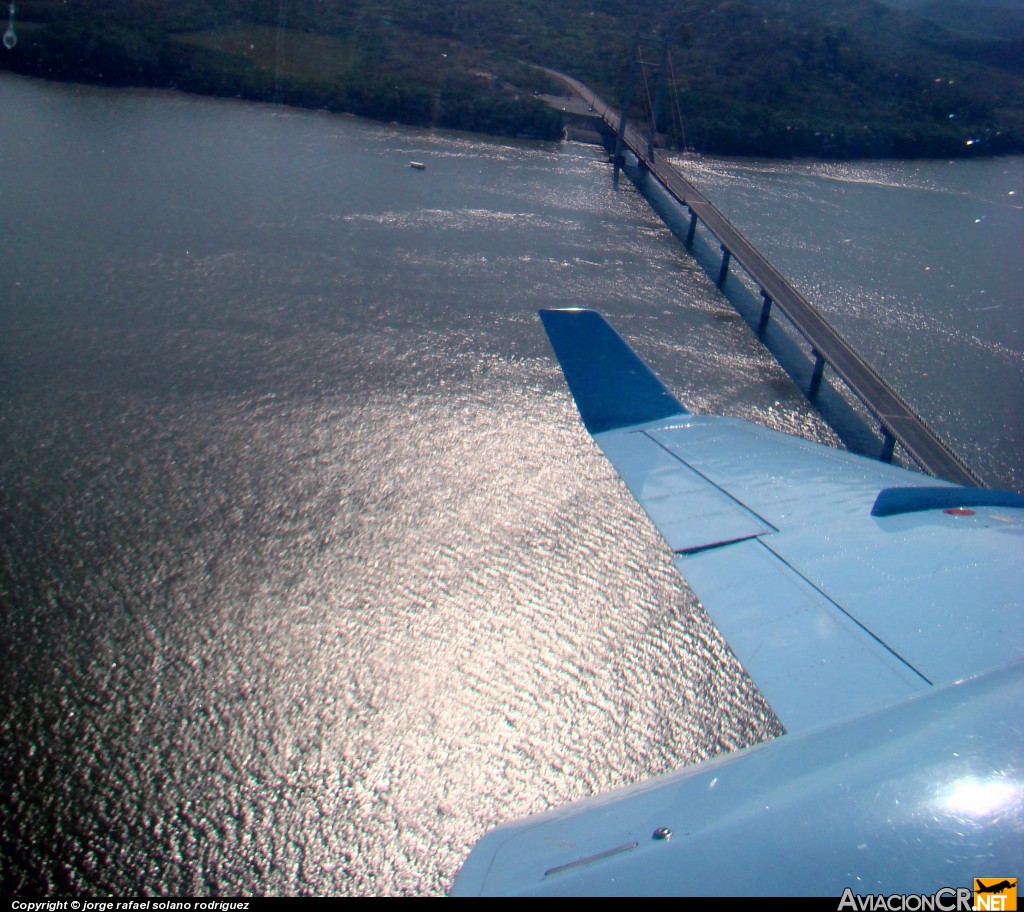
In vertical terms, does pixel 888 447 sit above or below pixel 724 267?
below

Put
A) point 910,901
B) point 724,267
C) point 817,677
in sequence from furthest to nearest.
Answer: point 724,267
point 817,677
point 910,901

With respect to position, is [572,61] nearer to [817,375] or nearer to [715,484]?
[817,375]

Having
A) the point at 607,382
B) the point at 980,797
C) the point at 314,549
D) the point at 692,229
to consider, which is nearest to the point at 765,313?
the point at 692,229

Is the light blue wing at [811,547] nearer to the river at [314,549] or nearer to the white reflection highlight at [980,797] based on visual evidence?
the white reflection highlight at [980,797]

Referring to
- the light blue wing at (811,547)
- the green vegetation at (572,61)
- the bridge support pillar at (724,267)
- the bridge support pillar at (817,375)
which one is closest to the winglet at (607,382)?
the light blue wing at (811,547)

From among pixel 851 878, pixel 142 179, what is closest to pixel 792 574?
pixel 851 878

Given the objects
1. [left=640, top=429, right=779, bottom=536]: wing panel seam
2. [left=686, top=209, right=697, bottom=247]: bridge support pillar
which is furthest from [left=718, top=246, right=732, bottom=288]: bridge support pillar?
[left=640, top=429, right=779, bottom=536]: wing panel seam

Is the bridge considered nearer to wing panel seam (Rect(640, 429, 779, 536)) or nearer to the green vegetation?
wing panel seam (Rect(640, 429, 779, 536))
